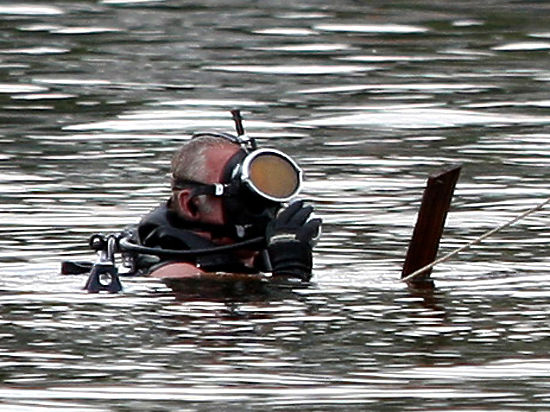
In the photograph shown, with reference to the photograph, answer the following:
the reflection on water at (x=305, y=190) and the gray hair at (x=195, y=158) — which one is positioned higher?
the gray hair at (x=195, y=158)

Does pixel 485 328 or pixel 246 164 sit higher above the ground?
pixel 246 164

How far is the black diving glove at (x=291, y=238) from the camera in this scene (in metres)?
9.87

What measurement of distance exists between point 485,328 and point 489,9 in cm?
1768

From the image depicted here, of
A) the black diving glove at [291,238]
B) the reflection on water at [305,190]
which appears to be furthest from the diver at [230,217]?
the reflection on water at [305,190]

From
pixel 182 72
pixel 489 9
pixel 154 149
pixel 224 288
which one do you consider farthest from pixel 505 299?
pixel 489 9

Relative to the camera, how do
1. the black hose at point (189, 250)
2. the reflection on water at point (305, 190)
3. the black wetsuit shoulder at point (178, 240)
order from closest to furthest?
the reflection on water at point (305, 190) < the black hose at point (189, 250) < the black wetsuit shoulder at point (178, 240)

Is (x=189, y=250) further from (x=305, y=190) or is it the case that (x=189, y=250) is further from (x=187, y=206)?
(x=305, y=190)

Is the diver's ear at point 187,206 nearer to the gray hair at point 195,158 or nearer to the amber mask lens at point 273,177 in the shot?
the gray hair at point 195,158

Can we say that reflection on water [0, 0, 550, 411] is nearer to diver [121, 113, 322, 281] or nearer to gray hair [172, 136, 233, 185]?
diver [121, 113, 322, 281]

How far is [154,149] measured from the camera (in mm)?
15680

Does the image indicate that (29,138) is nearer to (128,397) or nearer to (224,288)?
(224,288)

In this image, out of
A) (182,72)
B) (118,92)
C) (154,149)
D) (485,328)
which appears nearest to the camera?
(485,328)

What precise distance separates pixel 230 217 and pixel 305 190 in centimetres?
408

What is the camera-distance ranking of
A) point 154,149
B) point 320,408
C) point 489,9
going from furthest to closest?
point 489,9, point 154,149, point 320,408
